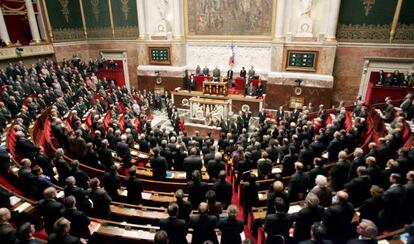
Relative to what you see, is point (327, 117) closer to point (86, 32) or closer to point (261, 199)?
point (261, 199)

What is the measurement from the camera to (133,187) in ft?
16.0

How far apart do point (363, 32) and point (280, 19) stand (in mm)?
4321

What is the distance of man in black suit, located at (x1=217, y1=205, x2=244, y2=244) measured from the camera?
3.54 meters

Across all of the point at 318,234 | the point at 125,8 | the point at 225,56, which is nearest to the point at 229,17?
the point at 225,56

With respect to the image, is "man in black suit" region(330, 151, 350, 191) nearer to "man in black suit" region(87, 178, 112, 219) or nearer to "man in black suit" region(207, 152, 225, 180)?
"man in black suit" region(207, 152, 225, 180)

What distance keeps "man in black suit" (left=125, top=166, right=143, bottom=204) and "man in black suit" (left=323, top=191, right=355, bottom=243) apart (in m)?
3.21

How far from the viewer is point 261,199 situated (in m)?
5.27

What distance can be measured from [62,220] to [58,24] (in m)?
19.2

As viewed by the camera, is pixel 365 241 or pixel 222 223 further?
pixel 222 223

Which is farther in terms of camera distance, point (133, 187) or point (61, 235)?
point (133, 187)

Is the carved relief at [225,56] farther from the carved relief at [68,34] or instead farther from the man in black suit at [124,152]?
the man in black suit at [124,152]

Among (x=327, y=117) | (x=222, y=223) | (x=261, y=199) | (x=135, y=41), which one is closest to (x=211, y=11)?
(x=135, y=41)

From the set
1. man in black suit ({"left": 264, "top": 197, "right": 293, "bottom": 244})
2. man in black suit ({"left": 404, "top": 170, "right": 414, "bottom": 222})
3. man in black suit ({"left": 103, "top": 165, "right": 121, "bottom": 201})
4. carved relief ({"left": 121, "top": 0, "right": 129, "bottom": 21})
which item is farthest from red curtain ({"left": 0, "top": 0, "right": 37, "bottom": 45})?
man in black suit ({"left": 404, "top": 170, "right": 414, "bottom": 222})

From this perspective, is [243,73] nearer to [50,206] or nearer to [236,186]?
[236,186]
